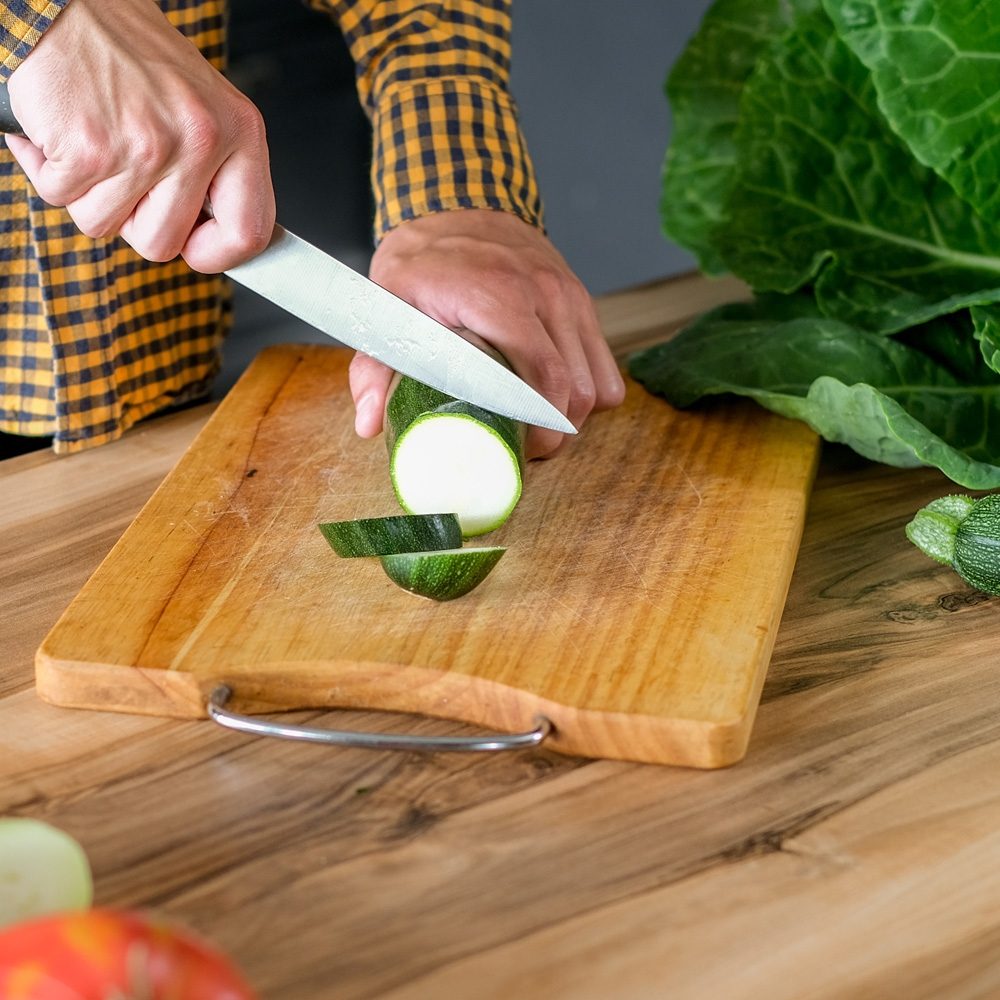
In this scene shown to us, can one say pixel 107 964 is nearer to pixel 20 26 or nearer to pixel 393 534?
pixel 393 534

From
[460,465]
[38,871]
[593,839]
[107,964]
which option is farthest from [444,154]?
[107,964]

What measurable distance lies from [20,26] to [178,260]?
2.29ft

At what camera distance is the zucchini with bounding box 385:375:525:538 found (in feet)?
5.68

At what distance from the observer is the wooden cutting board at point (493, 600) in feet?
4.86

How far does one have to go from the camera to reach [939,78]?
201 cm

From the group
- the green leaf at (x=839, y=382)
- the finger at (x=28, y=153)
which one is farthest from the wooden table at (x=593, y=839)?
the finger at (x=28, y=153)

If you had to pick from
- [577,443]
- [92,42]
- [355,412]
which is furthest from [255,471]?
[92,42]

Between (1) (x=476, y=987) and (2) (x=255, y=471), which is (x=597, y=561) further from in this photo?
(1) (x=476, y=987)

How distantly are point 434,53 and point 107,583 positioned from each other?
1127 mm

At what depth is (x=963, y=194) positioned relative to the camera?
205 centimetres

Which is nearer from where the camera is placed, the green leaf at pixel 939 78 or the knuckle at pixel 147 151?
the knuckle at pixel 147 151

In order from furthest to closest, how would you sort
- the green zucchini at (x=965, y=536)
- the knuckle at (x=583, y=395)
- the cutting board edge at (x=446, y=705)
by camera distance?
the knuckle at (x=583, y=395), the green zucchini at (x=965, y=536), the cutting board edge at (x=446, y=705)

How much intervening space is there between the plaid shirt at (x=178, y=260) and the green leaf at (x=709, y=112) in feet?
1.13

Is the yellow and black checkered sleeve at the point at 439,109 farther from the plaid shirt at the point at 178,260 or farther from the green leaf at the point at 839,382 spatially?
the green leaf at the point at 839,382
